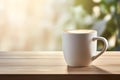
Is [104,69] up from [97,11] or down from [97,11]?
down

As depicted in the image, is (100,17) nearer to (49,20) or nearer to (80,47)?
(49,20)

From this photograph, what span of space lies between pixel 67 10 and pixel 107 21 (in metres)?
0.30

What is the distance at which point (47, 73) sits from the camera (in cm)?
78

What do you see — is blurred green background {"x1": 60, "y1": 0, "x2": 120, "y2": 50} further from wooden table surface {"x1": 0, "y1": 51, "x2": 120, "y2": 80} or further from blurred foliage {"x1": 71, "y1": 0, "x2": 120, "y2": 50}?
wooden table surface {"x1": 0, "y1": 51, "x2": 120, "y2": 80}

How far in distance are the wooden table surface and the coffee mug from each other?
0.08 ft

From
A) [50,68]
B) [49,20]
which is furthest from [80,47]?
[49,20]

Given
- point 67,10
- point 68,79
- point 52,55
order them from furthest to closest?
point 67,10 → point 52,55 → point 68,79

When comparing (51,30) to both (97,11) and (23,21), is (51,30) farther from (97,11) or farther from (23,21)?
(97,11)

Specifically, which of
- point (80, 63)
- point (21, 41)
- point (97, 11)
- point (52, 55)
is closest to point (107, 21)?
point (97, 11)

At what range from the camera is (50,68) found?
834 millimetres

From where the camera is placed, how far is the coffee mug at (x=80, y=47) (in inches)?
32.3

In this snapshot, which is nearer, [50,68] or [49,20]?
[50,68]

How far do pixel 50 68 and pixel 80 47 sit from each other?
106mm

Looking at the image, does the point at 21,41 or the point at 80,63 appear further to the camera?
the point at 21,41
